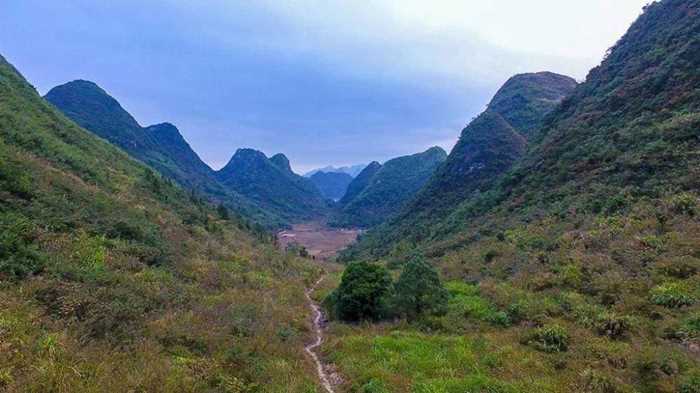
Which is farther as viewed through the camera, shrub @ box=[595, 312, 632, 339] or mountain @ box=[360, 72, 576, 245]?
Result: mountain @ box=[360, 72, 576, 245]

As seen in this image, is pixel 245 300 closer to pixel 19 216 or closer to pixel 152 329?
pixel 152 329

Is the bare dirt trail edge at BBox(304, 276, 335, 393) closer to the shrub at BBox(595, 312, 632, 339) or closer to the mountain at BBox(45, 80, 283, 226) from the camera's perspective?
the shrub at BBox(595, 312, 632, 339)

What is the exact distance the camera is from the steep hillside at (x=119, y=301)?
8836 mm

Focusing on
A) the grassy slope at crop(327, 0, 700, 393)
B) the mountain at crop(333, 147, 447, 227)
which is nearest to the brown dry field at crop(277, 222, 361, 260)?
the mountain at crop(333, 147, 447, 227)

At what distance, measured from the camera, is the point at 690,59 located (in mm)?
35438

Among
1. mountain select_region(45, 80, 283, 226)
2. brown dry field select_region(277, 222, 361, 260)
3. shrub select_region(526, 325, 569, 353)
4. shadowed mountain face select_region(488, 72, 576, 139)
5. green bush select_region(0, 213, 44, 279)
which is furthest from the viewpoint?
mountain select_region(45, 80, 283, 226)

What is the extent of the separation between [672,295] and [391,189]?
14768cm

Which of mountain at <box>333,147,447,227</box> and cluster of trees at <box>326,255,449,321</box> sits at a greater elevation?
mountain at <box>333,147,447,227</box>

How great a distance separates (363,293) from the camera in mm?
18094

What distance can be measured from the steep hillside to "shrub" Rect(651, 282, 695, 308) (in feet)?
39.1

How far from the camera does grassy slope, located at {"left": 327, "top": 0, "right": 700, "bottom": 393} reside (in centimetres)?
1074

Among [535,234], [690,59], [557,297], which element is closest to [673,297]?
[557,297]

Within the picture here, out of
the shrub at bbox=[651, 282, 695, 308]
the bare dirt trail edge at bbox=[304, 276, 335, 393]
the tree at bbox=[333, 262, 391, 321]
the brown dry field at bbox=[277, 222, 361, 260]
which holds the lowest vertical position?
the brown dry field at bbox=[277, 222, 361, 260]

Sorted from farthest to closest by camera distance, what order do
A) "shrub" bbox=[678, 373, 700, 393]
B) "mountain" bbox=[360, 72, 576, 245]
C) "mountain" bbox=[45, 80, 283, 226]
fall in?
"mountain" bbox=[45, 80, 283, 226]
"mountain" bbox=[360, 72, 576, 245]
"shrub" bbox=[678, 373, 700, 393]
